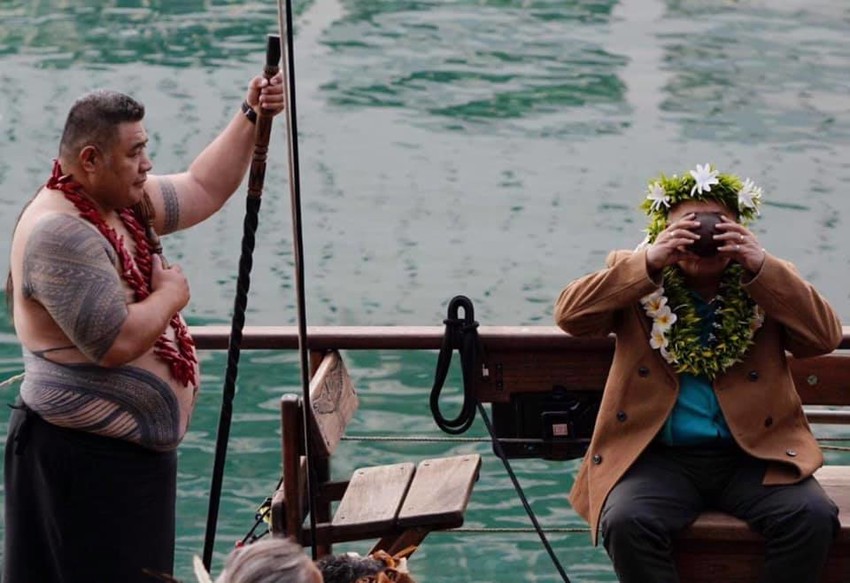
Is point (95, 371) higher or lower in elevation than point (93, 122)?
lower

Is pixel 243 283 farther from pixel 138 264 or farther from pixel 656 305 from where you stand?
pixel 656 305

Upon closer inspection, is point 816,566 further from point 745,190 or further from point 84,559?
point 84,559

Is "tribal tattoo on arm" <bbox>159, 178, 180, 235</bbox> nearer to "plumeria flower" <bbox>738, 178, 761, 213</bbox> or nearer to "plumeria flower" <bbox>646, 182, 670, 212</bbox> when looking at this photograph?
"plumeria flower" <bbox>646, 182, 670, 212</bbox>

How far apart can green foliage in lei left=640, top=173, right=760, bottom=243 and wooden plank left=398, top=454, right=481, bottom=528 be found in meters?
0.71

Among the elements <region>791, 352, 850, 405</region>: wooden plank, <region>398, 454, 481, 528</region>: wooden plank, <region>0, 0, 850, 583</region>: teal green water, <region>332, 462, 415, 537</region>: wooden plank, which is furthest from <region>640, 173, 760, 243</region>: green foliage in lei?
<region>0, 0, 850, 583</region>: teal green water

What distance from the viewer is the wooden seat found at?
3826 mm

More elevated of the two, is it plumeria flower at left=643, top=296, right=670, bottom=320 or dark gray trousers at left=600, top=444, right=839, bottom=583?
plumeria flower at left=643, top=296, right=670, bottom=320

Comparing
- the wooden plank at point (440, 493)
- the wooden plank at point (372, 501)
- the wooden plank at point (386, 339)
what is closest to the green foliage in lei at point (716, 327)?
the wooden plank at point (386, 339)

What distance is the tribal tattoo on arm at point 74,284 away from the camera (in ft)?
10.8

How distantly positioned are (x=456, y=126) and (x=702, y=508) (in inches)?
444

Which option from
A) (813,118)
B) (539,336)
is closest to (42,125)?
(813,118)

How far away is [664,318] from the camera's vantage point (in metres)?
3.88

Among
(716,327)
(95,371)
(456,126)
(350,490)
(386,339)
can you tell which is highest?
(95,371)

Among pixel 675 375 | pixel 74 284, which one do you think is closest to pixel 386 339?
pixel 675 375
